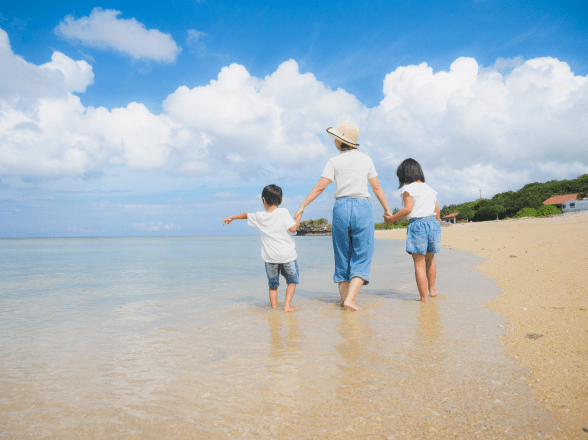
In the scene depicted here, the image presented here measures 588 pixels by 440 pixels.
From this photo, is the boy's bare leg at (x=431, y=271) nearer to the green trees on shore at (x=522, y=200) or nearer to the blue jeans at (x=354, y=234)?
the blue jeans at (x=354, y=234)

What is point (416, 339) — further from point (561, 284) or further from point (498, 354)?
point (561, 284)

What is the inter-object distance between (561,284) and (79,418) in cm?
572

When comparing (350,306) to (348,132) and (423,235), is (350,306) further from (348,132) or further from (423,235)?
(348,132)

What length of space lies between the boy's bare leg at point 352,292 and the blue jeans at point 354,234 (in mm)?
56

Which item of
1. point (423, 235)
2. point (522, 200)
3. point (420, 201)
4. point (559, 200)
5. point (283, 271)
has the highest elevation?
point (522, 200)

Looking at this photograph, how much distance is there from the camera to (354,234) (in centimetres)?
460

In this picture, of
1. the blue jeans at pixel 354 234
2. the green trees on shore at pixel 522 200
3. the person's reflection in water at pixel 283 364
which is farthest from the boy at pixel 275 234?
the green trees on shore at pixel 522 200

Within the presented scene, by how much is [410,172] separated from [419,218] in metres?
0.65

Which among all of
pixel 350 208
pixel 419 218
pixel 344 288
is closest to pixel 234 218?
pixel 350 208

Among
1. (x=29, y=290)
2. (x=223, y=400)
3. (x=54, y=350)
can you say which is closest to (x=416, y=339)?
(x=223, y=400)

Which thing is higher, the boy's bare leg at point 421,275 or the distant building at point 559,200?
the distant building at point 559,200

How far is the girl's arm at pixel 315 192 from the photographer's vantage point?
14.9ft

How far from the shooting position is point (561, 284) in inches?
197

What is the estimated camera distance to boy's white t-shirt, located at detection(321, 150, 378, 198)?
181 inches
